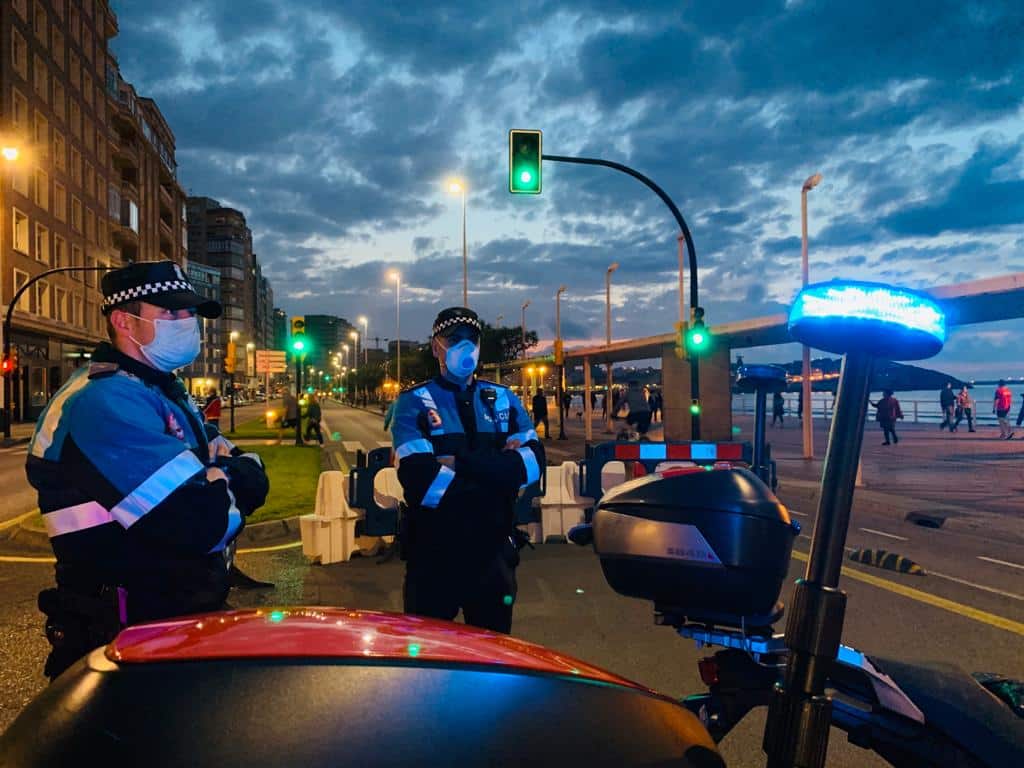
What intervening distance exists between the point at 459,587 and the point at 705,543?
1.60 m

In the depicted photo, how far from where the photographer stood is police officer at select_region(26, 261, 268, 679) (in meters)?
1.92

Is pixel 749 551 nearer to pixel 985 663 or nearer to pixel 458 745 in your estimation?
pixel 458 745

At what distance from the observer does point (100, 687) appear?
1122 millimetres

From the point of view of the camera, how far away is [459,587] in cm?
302

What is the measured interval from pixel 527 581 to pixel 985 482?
11378mm

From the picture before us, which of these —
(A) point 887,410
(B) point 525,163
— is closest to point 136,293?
(B) point 525,163

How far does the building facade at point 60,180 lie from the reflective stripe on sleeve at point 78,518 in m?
29.5

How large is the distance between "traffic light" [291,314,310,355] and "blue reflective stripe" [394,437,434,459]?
786 inches

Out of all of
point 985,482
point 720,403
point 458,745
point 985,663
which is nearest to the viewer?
point 458,745

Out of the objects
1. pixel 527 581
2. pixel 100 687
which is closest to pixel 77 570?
pixel 100 687

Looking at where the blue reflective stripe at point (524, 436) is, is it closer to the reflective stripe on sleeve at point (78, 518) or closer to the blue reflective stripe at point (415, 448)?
the blue reflective stripe at point (415, 448)

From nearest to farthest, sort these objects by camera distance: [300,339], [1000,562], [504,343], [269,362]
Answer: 1. [1000,562]
2. [300,339]
3. [269,362]
4. [504,343]

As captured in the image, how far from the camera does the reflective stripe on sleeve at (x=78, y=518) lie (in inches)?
77.6

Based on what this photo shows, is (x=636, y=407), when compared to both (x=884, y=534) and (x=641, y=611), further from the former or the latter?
(x=641, y=611)
